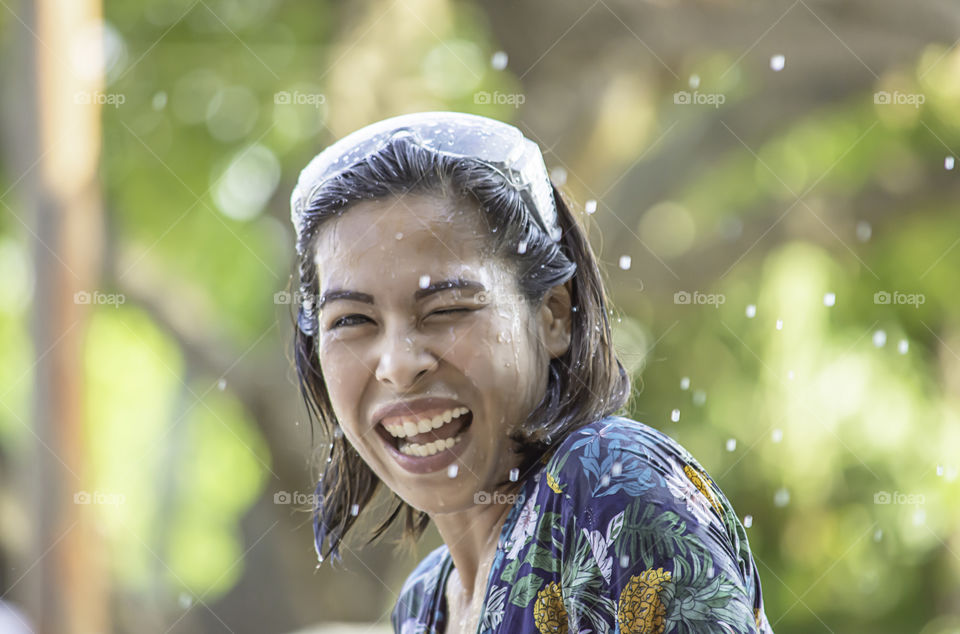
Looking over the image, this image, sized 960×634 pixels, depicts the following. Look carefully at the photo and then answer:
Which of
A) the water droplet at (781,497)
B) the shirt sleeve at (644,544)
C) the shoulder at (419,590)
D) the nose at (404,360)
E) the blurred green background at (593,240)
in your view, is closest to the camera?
the shirt sleeve at (644,544)

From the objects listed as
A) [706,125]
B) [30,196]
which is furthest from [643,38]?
[30,196]

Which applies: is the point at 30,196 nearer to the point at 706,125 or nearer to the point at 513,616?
the point at 706,125

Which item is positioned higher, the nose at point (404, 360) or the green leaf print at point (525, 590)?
the nose at point (404, 360)

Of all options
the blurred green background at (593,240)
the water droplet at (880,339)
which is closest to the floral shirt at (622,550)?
the blurred green background at (593,240)

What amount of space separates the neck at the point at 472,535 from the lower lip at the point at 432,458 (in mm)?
106

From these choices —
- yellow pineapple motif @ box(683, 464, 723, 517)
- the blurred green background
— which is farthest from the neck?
the blurred green background

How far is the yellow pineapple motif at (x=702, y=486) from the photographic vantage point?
1.45 metres

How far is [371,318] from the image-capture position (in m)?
1.69

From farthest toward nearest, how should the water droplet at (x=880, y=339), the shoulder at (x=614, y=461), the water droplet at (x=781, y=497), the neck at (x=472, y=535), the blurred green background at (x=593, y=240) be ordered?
1. the water droplet at (x=880, y=339)
2. the water droplet at (x=781, y=497)
3. the blurred green background at (x=593, y=240)
4. the neck at (x=472, y=535)
5. the shoulder at (x=614, y=461)

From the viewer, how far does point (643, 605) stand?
129cm

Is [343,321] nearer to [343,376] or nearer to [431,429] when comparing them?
[343,376]

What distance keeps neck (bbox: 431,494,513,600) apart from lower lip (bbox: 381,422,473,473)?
11cm

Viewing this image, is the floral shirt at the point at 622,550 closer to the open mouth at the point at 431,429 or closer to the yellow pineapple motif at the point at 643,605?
the yellow pineapple motif at the point at 643,605

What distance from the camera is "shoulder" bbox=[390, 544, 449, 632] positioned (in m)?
2.09
